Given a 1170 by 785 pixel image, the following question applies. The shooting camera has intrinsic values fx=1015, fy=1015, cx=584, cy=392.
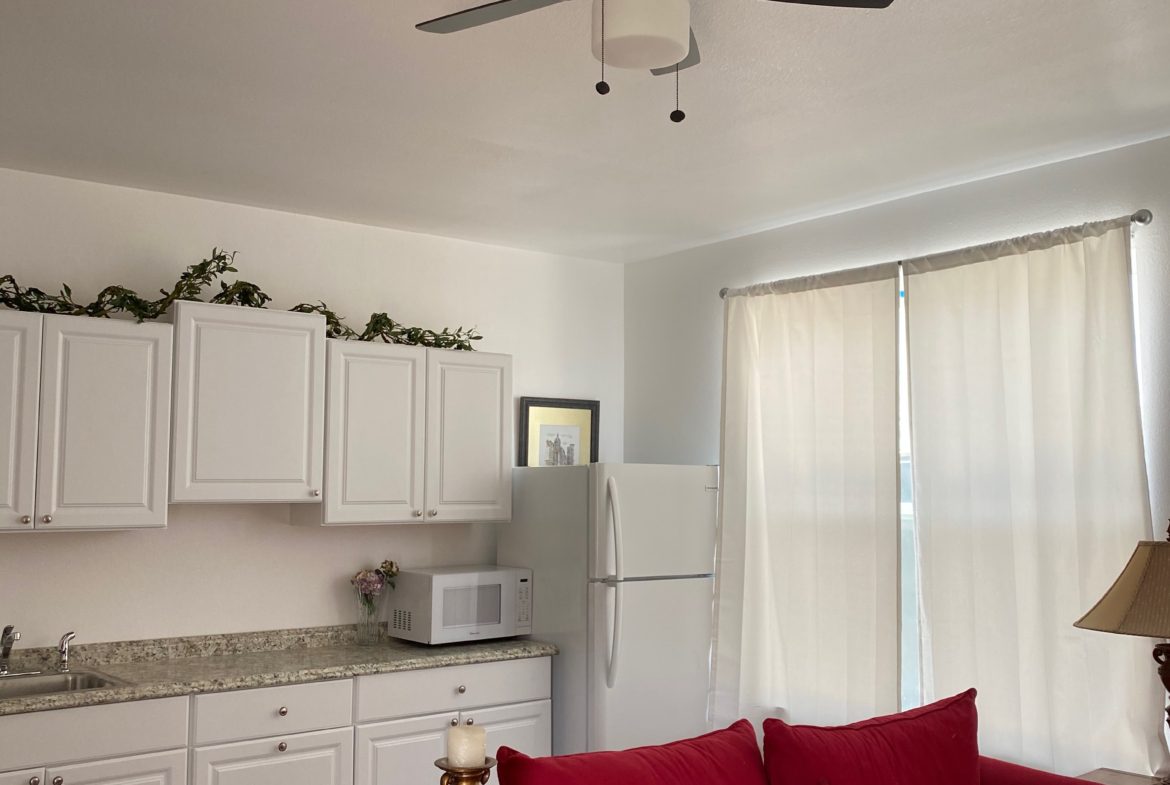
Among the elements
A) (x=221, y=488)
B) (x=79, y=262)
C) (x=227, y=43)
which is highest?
(x=227, y=43)

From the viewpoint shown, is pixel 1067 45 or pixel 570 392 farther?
pixel 570 392

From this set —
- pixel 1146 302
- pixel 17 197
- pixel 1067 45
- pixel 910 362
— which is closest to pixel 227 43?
pixel 17 197

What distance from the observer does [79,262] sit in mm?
3787

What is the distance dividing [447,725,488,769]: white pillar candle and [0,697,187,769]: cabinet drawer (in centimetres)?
197

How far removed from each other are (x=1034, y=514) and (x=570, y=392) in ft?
7.70

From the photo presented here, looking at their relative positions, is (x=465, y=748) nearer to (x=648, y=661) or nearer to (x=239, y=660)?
(x=239, y=660)

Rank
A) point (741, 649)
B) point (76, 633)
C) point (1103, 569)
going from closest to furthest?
point (1103, 569)
point (76, 633)
point (741, 649)

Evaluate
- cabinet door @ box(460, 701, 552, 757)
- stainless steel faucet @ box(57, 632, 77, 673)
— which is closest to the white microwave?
cabinet door @ box(460, 701, 552, 757)

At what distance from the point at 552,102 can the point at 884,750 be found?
201 cm

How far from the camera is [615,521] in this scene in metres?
4.11

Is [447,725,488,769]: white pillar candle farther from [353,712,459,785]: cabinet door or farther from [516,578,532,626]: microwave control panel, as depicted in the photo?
[516,578,532,626]: microwave control panel

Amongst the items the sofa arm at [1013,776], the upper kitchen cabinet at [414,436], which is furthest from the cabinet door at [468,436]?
the sofa arm at [1013,776]

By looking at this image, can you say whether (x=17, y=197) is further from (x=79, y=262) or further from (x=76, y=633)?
(x=76, y=633)

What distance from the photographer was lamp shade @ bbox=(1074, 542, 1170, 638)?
2.41 m
